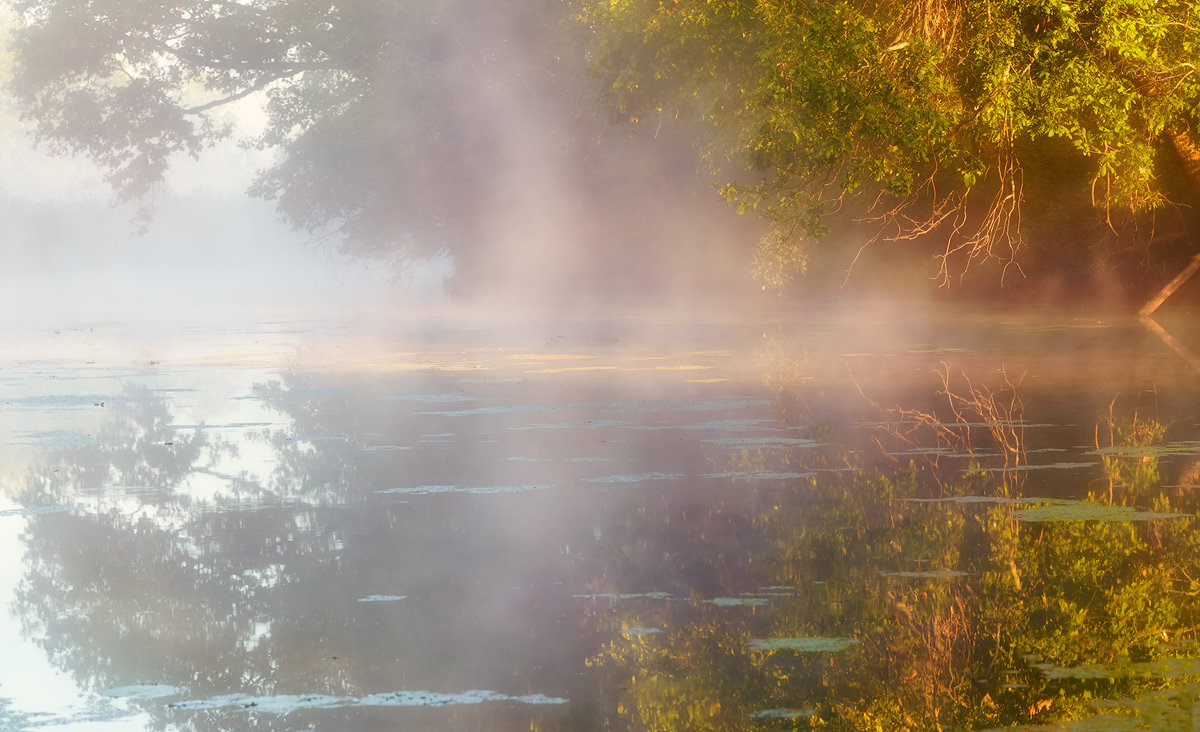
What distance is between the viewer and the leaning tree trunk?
27.9 metres

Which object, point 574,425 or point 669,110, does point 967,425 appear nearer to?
point 574,425

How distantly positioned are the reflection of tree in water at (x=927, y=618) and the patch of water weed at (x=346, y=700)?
47cm

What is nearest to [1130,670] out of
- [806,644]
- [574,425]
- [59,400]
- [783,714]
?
[806,644]

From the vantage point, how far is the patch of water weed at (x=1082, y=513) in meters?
9.38

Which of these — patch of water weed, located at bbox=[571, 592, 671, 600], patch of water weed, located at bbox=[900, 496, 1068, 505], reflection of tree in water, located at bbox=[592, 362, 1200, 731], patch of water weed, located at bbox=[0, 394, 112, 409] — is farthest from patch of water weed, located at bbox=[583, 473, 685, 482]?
patch of water weed, located at bbox=[0, 394, 112, 409]

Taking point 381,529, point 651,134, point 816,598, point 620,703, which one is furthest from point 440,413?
point 651,134

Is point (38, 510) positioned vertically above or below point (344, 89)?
below

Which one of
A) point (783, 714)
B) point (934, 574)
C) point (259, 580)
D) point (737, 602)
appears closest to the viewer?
point (783, 714)

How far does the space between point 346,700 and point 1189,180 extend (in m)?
28.3

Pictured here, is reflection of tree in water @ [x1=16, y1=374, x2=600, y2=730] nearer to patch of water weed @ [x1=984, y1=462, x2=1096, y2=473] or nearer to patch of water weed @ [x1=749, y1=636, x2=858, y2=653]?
patch of water weed @ [x1=749, y1=636, x2=858, y2=653]

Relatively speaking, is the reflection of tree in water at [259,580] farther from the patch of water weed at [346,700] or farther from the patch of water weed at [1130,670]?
the patch of water weed at [1130,670]

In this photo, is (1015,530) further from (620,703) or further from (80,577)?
(80,577)

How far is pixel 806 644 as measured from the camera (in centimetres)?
656

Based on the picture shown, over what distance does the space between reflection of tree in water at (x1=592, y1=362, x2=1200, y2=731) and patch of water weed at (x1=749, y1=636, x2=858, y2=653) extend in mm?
12
